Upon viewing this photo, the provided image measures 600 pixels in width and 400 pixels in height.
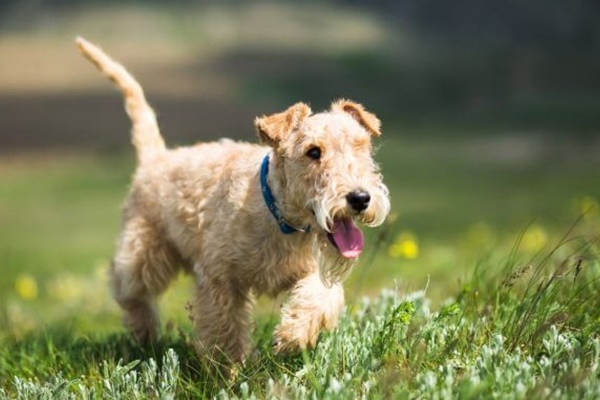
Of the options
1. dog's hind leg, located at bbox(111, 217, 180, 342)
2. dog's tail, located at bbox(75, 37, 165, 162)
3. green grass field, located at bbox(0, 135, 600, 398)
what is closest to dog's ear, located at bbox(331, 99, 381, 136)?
green grass field, located at bbox(0, 135, 600, 398)

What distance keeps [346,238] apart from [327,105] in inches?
Answer: 1321

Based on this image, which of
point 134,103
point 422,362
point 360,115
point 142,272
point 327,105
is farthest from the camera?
point 327,105

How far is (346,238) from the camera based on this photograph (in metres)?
4.55

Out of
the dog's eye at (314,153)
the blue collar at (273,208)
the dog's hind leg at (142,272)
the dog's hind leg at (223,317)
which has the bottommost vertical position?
the dog's hind leg at (142,272)

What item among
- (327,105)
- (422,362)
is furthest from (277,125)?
(327,105)

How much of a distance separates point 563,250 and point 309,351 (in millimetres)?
2976

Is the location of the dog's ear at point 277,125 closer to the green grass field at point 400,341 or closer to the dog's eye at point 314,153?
the dog's eye at point 314,153

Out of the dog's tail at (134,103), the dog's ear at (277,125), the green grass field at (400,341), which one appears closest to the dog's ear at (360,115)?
the dog's ear at (277,125)

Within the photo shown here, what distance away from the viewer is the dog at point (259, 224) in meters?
4.55

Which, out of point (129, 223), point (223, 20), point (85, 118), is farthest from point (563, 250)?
point (223, 20)

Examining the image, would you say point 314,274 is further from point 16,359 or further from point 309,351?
point 16,359

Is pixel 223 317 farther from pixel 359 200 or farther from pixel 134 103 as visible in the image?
pixel 134 103

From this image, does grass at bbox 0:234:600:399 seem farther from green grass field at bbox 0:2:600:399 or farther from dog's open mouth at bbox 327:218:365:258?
dog's open mouth at bbox 327:218:365:258

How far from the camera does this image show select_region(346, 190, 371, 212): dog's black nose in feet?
14.3
